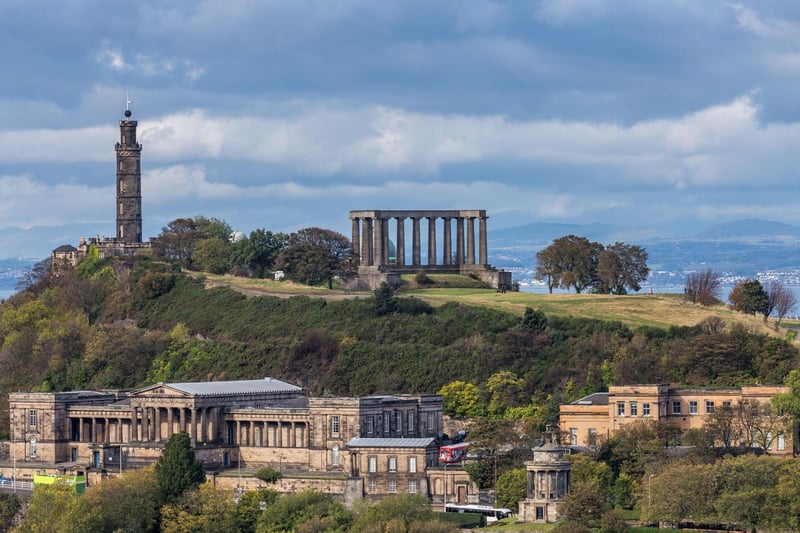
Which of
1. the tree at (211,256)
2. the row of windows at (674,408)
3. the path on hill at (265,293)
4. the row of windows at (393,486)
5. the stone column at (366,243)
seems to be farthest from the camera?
the tree at (211,256)

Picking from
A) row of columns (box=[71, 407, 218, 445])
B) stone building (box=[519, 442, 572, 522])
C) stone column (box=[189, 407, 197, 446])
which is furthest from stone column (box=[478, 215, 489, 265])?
stone building (box=[519, 442, 572, 522])

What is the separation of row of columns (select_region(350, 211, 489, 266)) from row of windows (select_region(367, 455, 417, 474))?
56.5 meters

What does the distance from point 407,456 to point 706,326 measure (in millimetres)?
30437

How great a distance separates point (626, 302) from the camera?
521ft

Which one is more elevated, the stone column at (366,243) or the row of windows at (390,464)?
the stone column at (366,243)

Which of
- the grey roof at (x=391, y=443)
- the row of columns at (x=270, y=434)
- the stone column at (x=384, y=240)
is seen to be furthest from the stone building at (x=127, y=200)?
the grey roof at (x=391, y=443)

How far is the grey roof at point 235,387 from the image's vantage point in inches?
5394

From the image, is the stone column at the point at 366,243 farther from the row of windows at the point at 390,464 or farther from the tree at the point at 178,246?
the row of windows at the point at 390,464

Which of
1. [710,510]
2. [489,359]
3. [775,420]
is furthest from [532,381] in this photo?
[710,510]

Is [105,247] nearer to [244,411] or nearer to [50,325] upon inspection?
[50,325]

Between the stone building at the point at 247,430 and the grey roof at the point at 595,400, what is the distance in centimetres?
938

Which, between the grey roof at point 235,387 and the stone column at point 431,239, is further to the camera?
the stone column at point 431,239

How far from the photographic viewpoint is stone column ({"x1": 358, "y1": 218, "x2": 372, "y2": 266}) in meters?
179

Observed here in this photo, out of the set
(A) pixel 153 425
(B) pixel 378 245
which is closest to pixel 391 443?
(A) pixel 153 425
